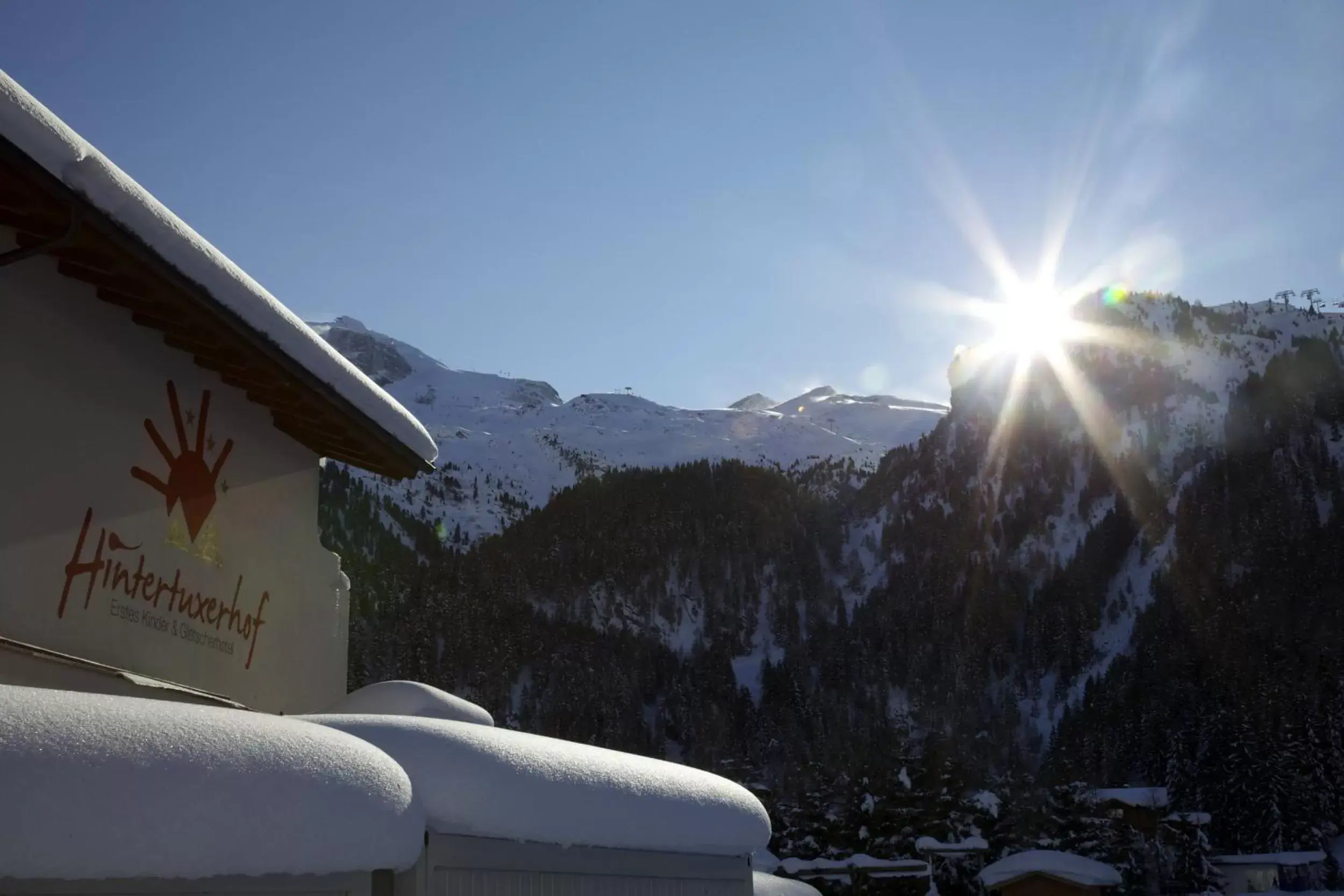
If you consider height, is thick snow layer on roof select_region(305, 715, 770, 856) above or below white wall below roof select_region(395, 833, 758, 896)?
above

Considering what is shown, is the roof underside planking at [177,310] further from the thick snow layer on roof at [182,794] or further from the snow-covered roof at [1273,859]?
the snow-covered roof at [1273,859]

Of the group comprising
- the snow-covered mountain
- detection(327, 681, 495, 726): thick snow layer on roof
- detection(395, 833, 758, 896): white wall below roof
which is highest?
the snow-covered mountain

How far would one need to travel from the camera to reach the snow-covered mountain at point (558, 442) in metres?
125

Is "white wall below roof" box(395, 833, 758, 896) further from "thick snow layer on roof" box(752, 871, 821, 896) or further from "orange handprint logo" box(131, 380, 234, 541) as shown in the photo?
"orange handprint logo" box(131, 380, 234, 541)

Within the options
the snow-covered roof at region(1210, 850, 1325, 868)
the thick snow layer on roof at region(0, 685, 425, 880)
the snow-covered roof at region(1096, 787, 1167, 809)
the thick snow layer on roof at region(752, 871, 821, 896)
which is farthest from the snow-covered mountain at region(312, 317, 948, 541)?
the thick snow layer on roof at region(0, 685, 425, 880)

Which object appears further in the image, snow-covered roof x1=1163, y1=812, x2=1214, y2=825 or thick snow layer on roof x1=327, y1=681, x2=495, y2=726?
snow-covered roof x1=1163, y1=812, x2=1214, y2=825

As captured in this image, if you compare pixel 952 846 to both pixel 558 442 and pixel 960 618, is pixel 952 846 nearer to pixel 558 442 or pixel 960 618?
pixel 960 618

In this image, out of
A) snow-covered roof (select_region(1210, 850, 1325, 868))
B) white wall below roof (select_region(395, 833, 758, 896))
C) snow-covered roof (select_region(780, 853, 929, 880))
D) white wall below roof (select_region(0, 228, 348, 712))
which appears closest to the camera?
white wall below roof (select_region(395, 833, 758, 896))

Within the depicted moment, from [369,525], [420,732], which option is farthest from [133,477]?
[369,525]

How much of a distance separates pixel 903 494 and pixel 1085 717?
129 ft

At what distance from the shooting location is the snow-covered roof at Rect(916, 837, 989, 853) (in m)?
36.4

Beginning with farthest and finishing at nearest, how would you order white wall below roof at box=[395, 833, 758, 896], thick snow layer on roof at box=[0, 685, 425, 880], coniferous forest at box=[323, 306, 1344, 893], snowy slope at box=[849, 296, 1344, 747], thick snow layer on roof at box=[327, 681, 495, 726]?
snowy slope at box=[849, 296, 1344, 747], coniferous forest at box=[323, 306, 1344, 893], thick snow layer on roof at box=[327, 681, 495, 726], white wall below roof at box=[395, 833, 758, 896], thick snow layer on roof at box=[0, 685, 425, 880]

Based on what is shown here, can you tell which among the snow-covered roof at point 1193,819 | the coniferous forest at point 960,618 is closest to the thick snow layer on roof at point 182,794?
the coniferous forest at point 960,618

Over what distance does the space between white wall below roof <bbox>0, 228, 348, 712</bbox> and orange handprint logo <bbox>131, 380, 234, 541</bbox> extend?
0.04m
